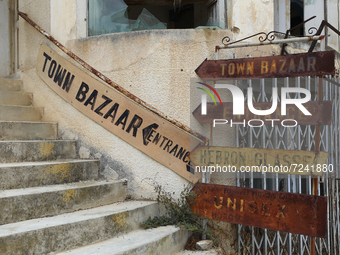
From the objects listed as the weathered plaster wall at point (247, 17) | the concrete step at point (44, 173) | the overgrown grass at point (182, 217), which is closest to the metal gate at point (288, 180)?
the overgrown grass at point (182, 217)

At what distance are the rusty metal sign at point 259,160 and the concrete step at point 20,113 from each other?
230 centimetres

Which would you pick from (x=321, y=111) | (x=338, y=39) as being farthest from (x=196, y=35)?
(x=338, y=39)

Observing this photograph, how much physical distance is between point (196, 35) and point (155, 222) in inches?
83.5

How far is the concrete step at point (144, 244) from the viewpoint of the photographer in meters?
2.62

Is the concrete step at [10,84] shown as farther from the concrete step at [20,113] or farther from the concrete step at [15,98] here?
the concrete step at [20,113]

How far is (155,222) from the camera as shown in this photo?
11.0 feet

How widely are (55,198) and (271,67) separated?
2442 millimetres

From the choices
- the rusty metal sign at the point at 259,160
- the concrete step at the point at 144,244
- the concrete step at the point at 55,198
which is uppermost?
the rusty metal sign at the point at 259,160

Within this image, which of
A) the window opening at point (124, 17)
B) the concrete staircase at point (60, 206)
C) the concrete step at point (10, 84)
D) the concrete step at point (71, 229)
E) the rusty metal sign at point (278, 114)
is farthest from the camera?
the concrete step at point (10, 84)

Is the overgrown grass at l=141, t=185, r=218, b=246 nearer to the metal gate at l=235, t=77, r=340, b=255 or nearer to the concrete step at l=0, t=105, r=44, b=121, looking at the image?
the metal gate at l=235, t=77, r=340, b=255

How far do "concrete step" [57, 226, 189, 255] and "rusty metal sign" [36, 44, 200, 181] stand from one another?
2.14 feet

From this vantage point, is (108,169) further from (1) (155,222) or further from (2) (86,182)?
(1) (155,222)

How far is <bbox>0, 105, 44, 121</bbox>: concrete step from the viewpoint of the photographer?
4062 mm

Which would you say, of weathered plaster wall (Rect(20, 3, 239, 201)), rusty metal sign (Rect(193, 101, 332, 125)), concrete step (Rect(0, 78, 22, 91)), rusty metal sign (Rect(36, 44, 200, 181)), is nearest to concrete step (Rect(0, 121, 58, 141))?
weathered plaster wall (Rect(20, 3, 239, 201))
